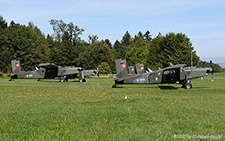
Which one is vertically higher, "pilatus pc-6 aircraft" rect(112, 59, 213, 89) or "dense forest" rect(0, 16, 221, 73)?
"dense forest" rect(0, 16, 221, 73)

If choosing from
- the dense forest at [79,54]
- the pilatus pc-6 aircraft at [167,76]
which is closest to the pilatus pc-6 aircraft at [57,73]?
the pilatus pc-6 aircraft at [167,76]

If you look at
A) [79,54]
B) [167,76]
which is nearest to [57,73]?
[167,76]

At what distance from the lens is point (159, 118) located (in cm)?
966

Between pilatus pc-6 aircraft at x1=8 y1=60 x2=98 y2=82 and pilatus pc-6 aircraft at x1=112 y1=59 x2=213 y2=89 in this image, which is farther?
pilatus pc-6 aircraft at x1=8 y1=60 x2=98 y2=82

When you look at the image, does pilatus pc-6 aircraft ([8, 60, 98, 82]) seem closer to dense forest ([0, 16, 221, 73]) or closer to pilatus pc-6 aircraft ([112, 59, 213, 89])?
pilatus pc-6 aircraft ([112, 59, 213, 89])

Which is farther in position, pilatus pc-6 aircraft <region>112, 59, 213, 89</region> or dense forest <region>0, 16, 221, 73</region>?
dense forest <region>0, 16, 221, 73</region>

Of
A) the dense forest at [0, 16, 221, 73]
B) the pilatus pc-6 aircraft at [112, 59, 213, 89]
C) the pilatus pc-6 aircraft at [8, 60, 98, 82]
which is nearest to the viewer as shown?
the pilatus pc-6 aircraft at [112, 59, 213, 89]

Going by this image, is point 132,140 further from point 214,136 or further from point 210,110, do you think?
point 210,110

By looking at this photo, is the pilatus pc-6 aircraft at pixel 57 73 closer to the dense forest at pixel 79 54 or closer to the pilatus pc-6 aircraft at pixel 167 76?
the pilatus pc-6 aircraft at pixel 167 76

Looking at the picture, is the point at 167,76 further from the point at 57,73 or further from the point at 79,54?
the point at 79,54

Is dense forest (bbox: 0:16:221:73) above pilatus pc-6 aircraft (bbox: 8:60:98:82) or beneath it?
above

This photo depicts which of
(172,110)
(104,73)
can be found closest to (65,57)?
(104,73)

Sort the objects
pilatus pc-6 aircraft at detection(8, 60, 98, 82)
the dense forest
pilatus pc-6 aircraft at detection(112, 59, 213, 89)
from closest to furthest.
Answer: pilatus pc-6 aircraft at detection(112, 59, 213, 89)
pilatus pc-6 aircraft at detection(8, 60, 98, 82)
the dense forest

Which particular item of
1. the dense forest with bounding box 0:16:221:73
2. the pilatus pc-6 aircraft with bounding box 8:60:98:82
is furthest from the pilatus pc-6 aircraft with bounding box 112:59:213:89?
the dense forest with bounding box 0:16:221:73
